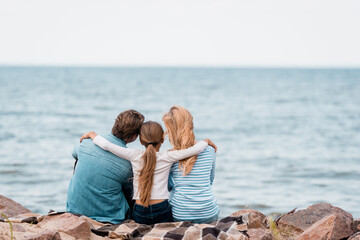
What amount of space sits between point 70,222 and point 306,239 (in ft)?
6.58

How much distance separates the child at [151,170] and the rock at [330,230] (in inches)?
47.6

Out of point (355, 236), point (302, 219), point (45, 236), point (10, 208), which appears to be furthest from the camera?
point (10, 208)

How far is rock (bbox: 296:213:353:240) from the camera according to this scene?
13.4 feet

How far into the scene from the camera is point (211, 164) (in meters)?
4.66

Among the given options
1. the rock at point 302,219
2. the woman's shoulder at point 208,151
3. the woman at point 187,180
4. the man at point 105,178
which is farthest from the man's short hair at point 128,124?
the rock at point 302,219

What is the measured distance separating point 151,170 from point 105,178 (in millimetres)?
510

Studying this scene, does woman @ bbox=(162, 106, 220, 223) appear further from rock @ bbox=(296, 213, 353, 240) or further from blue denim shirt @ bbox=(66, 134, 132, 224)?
rock @ bbox=(296, 213, 353, 240)

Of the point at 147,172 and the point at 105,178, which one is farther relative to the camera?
the point at 105,178

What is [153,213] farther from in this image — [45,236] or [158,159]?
[45,236]

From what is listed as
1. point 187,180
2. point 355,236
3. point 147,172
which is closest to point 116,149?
point 147,172

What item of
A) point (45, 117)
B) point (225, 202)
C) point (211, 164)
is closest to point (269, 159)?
point (225, 202)

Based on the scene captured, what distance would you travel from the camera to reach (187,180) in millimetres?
4539

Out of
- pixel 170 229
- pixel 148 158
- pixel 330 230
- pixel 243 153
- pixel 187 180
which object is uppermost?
pixel 148 158

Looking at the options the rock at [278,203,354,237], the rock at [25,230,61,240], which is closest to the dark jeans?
the rock at [25,230,61,240]
